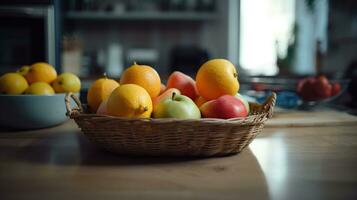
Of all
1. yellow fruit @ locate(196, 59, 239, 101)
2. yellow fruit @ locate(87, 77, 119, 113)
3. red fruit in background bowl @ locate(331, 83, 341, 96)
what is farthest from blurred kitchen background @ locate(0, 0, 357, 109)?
yellow fruit @ locate(196, 59, 239, 101)

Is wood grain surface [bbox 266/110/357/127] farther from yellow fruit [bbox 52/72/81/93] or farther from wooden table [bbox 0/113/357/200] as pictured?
yellow fruit [bbox 52/72/81/93]

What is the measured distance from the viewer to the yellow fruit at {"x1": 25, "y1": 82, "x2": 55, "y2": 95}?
816 mm

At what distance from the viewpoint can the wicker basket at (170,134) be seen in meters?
0.54

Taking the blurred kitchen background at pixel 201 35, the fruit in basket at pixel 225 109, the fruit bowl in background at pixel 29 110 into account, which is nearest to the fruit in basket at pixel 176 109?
the fruit in basket at pixel 225 109

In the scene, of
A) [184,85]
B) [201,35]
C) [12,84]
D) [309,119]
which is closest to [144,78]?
[184,85]

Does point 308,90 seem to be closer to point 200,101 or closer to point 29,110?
point 200,101

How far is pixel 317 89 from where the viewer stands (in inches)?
46.2

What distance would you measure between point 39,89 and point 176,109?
0.39m

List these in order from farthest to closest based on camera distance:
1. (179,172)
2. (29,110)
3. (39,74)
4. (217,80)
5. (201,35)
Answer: (201,35) < (39,74) < (29,110) < (217,80) < (179,172)

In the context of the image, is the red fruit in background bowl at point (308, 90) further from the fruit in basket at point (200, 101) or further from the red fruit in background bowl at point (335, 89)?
the fruit in basket at point (200, 101)

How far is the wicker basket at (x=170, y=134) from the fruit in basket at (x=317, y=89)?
2.08 feet

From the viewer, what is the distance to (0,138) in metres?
0.75

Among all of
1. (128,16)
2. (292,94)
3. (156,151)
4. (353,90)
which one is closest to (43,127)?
(156,151)

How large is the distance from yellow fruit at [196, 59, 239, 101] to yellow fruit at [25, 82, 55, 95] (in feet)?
1.18
